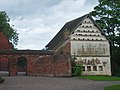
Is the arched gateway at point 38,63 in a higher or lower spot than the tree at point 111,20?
lower

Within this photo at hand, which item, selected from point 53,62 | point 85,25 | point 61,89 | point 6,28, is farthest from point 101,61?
point 6,28

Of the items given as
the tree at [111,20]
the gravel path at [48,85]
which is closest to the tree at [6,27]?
the tree at [111,20]

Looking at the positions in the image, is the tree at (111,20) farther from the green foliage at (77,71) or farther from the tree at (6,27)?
the tree at (6,27)

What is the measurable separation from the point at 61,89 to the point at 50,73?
20593mm

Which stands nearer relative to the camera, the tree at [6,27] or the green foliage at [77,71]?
the green foliage at [77,71]

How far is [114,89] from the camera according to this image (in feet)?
69.3

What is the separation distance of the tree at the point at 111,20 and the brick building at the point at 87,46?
16.4 feet

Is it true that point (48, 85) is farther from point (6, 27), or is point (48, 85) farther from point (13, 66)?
point (6, 27)

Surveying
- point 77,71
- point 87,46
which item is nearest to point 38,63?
point 77,71

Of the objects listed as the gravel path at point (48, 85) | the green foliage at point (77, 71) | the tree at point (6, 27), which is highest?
the tree at point (6, 27)

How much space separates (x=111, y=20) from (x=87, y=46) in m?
9.13

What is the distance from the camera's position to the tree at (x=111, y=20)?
52.9 metres

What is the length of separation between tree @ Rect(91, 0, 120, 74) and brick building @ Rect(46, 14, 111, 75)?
5.00 meters

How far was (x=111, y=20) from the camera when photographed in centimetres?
5316
